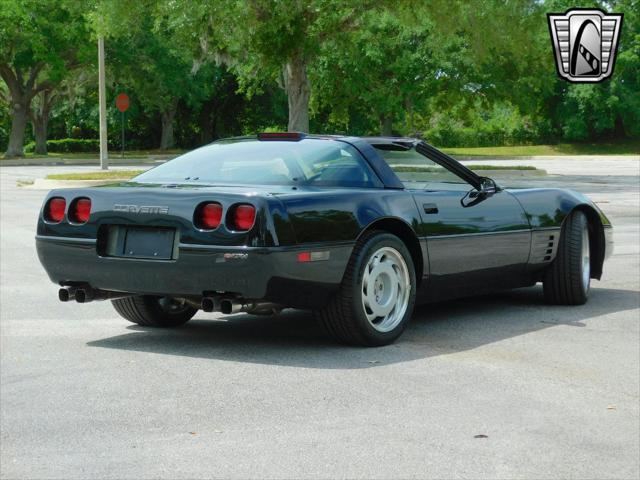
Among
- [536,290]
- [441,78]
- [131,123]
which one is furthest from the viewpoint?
[131,123]

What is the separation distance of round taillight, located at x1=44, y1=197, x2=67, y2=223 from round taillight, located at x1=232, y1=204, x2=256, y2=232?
50.6 inches

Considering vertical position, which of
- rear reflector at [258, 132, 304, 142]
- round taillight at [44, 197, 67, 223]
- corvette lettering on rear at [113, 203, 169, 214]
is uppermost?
rear reflector at [258, 132, 304, 142]

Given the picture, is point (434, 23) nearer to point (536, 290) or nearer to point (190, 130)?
point (536, 290)

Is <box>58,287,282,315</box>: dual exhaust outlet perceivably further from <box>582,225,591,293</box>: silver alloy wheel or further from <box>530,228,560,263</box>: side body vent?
<box>582,225,591,293</box>: silver alloy wheel

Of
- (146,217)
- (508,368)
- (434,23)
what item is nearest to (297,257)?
(146,217)

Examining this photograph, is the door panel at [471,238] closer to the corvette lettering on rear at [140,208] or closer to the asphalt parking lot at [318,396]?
the asphalt parking lot at [318,396]

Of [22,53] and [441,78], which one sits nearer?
[22,53]

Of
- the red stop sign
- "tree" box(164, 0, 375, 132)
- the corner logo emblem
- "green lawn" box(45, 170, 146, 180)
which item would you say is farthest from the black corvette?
the red stop sign

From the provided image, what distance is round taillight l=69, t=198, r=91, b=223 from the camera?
723cm

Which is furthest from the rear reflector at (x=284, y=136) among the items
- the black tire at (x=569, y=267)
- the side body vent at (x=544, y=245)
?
the black tire at (x=569, y=267)

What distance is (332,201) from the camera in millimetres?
7008

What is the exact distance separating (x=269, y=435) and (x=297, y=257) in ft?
5.66

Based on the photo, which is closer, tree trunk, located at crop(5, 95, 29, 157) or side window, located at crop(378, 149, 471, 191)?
side window, located at crop(378, 149, 471, 191)

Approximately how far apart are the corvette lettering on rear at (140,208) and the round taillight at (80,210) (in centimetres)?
28
